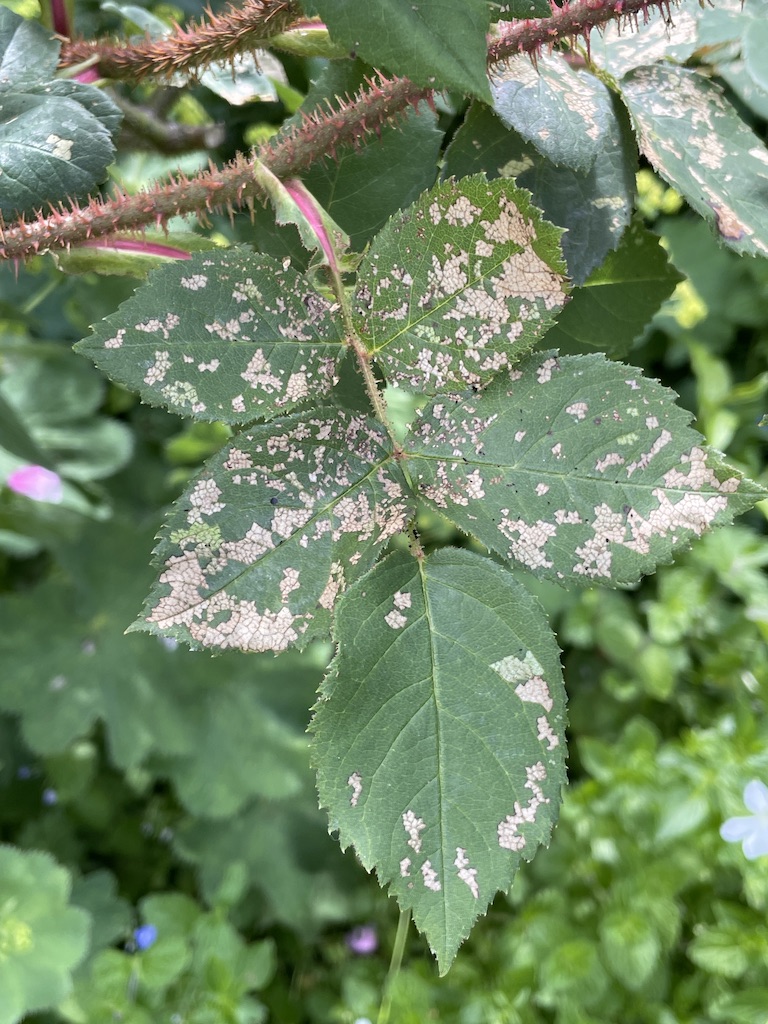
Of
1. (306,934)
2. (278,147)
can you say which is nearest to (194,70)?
(278,147)

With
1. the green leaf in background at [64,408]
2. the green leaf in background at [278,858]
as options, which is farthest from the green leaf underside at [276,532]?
the green leaf in background at [278,858]

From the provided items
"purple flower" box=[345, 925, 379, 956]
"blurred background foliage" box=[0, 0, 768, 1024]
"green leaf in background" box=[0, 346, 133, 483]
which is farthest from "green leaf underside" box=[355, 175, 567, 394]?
"purple flower" box=[345, 925, 379, 956]

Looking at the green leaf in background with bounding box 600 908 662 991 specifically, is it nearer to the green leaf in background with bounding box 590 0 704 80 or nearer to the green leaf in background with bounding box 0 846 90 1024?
the green leaf in background with bounding box 0 846 90 1024

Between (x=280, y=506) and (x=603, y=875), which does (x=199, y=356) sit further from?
(x=603, y=875)

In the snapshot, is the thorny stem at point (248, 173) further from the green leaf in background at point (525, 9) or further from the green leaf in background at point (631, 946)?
the green leaf in background at point (631, 946)

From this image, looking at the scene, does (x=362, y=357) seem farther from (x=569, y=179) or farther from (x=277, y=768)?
(x=277, y=768)

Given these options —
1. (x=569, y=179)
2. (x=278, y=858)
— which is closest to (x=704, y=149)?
(x=569, y=179)

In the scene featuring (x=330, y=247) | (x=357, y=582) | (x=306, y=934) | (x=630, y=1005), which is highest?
(x=330, y=247)
